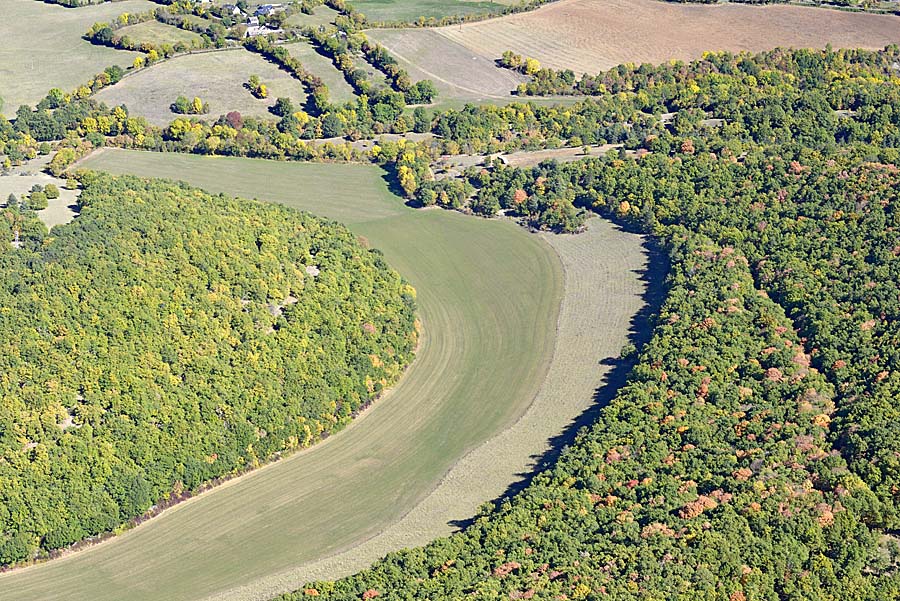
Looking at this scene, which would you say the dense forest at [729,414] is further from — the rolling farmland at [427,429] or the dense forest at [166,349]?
the dense forest at [166,349]

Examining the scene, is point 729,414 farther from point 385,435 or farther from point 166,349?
point 166,349

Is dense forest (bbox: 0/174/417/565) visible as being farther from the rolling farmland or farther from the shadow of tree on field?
the shadow of tree on field

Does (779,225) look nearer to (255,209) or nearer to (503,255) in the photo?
(503,255)

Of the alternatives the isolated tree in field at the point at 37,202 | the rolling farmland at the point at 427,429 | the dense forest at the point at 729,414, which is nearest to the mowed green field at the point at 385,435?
the rolling farmland at the point at 427,429

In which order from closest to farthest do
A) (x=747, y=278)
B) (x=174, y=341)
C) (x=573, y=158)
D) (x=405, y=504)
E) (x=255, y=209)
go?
(x=405, y=504) < (x=174, y=341) < (x=747, y=278) < (x=255, y=209) < (x=573, y=158)

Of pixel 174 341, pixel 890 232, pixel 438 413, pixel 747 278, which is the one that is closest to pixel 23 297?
pixel 174 341

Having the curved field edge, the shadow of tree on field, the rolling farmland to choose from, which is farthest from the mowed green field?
the shadow of tree on field

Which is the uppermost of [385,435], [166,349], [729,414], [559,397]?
[729,414]

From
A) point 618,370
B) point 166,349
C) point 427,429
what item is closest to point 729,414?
point 618,370
